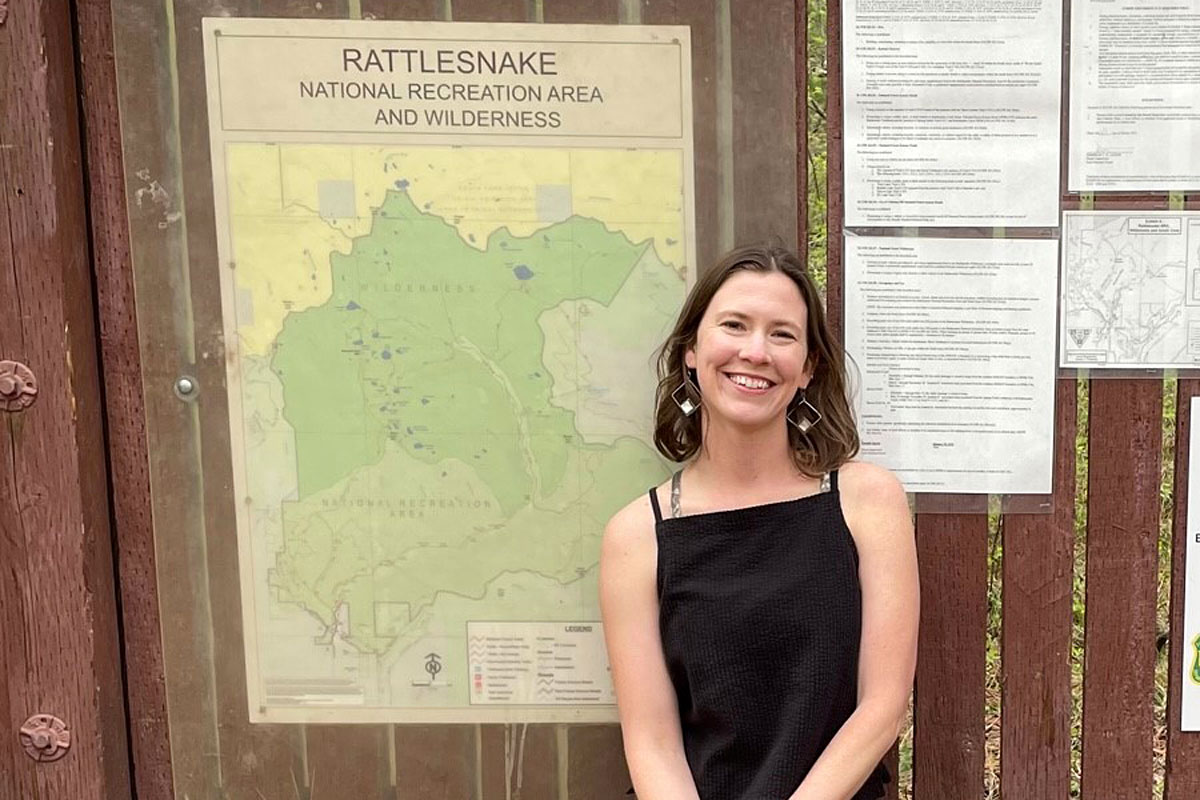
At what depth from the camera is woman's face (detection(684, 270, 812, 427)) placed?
Result: 1.72 m

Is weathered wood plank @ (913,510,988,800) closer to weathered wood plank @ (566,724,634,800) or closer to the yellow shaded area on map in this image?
weathered wood plank @ (566,724,634,800)

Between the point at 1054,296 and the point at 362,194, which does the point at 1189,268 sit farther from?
the point at 362,194

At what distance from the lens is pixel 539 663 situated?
2029 millimetres

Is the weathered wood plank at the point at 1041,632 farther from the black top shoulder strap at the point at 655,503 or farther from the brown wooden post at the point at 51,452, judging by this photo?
the brown wooden post at the point at 51,452

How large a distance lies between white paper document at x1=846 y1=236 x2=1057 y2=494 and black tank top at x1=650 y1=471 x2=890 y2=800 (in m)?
0.29

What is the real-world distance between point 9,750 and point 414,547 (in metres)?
0.92

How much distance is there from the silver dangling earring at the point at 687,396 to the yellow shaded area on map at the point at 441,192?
0.77ft

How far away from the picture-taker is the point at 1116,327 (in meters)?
1.93

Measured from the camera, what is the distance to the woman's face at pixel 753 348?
1.72 meters

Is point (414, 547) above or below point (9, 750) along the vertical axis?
above

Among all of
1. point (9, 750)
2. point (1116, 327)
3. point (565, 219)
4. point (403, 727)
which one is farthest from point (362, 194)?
point (1116, 327)

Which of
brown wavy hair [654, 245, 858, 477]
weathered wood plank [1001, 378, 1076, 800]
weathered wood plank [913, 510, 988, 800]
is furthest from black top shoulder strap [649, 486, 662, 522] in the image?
weathered wood plank [1001, 378, 1076, 800]

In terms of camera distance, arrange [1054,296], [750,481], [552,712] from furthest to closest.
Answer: [552,712] < [1054,296] < [750,481]

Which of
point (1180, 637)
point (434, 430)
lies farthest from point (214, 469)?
point (1180, 637)
